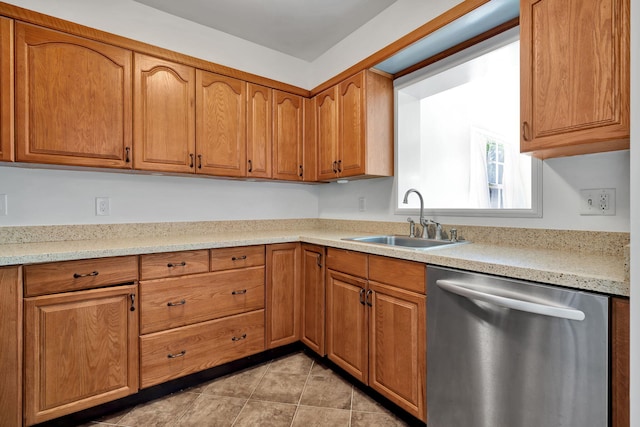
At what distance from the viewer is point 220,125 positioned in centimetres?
234

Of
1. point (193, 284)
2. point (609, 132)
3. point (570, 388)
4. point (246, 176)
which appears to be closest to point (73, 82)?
point (246, 176)

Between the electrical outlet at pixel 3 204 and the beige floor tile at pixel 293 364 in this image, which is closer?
the electrical outlet at pixel 3 204

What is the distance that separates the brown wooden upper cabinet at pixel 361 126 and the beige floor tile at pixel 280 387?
58.8 inches

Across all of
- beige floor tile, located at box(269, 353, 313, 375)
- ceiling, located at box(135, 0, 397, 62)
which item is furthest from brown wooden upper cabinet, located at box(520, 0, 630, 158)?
beige floor tile, located at box(269, 353, 313, 375)

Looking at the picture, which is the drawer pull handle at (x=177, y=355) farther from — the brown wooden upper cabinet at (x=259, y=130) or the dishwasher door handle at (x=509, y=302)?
the dishwasher door handle at (x=509, y=302)

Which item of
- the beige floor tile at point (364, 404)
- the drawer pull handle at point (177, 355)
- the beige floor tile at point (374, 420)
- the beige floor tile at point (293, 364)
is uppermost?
the drawer pull handle at point (177, 355)

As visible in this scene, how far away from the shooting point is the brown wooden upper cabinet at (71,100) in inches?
66.2

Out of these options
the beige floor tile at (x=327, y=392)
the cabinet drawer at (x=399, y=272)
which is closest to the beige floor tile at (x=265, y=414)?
the beige floor tile at (x=327, y=392)

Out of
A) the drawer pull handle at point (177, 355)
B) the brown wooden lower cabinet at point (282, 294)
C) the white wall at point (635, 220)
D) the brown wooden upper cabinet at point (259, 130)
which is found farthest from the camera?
the brown wooden upper cabinet at point (259, 130)

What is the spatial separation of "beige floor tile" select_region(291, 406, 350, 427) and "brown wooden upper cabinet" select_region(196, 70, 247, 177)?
1668 mm

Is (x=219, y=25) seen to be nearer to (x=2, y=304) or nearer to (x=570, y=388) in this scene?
(x=2, y=304)

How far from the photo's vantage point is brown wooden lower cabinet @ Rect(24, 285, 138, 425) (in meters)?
1.49

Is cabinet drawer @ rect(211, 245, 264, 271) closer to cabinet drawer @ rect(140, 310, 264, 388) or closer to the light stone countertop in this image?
the light stone countertop

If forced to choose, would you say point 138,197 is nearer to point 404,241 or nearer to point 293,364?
point 293,364
